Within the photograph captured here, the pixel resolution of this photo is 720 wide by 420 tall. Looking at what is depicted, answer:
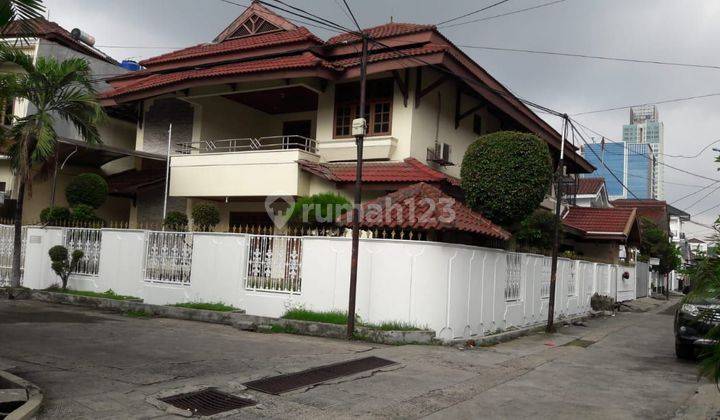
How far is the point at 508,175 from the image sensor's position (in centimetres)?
1247

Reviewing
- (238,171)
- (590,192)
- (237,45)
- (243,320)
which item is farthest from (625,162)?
(243,320)

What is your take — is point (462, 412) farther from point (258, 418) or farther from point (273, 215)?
point (273, 215)

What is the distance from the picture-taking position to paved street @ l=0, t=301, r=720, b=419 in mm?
6285

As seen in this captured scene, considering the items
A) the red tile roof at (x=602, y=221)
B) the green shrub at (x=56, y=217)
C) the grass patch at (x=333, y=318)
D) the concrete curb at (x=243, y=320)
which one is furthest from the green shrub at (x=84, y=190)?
the red tile roof at (x=602, y=221)

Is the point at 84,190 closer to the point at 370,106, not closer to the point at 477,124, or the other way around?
the point at 370,106

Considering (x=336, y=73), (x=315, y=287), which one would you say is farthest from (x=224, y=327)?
(x=336, y=73)

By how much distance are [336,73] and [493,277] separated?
7013mm

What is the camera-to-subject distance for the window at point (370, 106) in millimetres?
16219

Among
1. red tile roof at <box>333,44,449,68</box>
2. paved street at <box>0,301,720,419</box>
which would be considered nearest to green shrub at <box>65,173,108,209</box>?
paved street at <box>0,301,720,419</box>

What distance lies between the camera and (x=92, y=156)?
18078 millimetres

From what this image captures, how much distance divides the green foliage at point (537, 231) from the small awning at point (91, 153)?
11.4m

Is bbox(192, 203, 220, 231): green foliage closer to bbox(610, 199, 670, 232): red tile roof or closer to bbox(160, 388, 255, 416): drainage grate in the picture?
bbox(160, 388, 255, 416): drainage grate

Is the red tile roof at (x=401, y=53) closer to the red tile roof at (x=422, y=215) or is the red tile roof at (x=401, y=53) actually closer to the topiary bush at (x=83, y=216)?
the red tile roof at (x=422, y=215)

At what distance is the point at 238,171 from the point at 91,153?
4.79 meters
